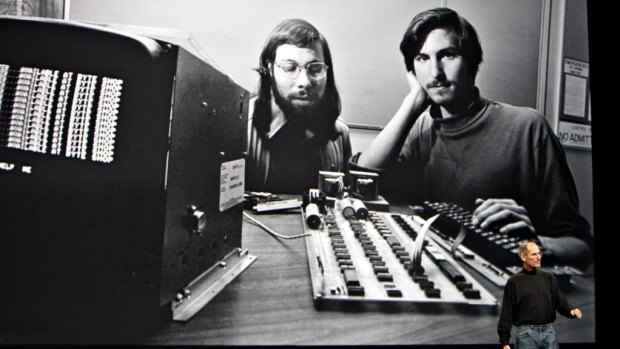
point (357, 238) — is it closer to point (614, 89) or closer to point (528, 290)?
point (528, 290)

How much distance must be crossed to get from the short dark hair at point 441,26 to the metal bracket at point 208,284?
1.16 metres

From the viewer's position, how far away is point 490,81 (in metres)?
1.82

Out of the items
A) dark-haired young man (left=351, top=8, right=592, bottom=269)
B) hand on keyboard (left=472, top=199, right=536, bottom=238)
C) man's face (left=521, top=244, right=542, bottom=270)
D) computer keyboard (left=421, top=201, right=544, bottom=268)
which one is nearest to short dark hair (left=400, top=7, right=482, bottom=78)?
dark-haired young man (left=351, top=8, right=592, bottom=269)

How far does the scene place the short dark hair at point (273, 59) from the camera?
1720mm

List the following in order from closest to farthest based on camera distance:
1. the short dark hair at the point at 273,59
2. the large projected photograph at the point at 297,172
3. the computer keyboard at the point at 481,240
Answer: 1. the large projected photograph at the point at 297,172
2. the computer keyboard at the point at 481,240
3. the short dark hair at the point at 273,59

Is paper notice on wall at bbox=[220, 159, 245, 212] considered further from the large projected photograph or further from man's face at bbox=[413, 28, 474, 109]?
man's face at bbox=[413, 28, 474, 109]

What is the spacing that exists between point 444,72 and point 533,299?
1.12m

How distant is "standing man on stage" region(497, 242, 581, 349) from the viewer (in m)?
0.96

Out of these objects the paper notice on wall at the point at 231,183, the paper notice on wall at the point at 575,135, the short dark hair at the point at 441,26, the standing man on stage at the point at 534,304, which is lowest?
the standing man on stage at the point at 534,304

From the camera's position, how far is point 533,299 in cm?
98

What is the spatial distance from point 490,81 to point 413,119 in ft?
1.19

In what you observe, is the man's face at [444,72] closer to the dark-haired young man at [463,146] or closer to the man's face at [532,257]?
the dark-haired young man at [463,146]

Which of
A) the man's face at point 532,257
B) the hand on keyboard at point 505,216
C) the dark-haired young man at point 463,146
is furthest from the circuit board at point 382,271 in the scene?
the dark-haired young man at point 463,146

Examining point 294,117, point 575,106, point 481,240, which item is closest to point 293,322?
point 481,240
